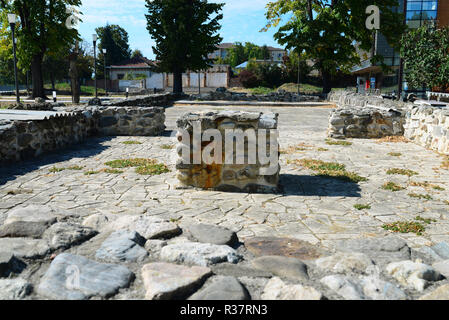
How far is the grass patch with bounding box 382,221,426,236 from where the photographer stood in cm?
393

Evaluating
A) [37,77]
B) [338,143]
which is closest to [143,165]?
[338,143]

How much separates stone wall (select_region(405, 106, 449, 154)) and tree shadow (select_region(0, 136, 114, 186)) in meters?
7.31

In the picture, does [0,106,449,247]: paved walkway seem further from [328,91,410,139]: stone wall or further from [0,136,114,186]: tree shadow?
[328,91,410,139]: stone wall

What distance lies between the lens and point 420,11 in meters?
37.0

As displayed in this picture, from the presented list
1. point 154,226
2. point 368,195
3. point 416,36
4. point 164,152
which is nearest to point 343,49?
point 416,36

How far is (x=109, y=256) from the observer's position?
2803mm

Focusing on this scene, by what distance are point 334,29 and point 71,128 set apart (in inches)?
905

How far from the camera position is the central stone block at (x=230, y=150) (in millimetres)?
5316

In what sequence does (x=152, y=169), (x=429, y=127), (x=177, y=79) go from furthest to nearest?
(x=177, y=79), (x=429, y=127), (x=152, y=169)

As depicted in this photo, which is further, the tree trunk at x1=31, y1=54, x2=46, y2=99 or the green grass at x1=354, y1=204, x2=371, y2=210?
the tree trunk at x1=31, y1=54, x2=46, y2=99

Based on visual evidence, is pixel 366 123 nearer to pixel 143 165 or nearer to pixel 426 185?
pixel 426 185

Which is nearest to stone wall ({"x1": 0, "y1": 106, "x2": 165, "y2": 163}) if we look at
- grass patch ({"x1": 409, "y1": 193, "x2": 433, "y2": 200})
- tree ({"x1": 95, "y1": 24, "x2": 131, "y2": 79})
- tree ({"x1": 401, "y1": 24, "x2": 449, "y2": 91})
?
grass patch ({"x1": 409, "y1": 193, "x2": 433, "y2": 200})

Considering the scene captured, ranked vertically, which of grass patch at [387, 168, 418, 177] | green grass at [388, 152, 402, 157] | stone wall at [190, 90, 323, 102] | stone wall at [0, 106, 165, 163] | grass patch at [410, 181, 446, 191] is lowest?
grass patch at [410, 181, 446, 191]
